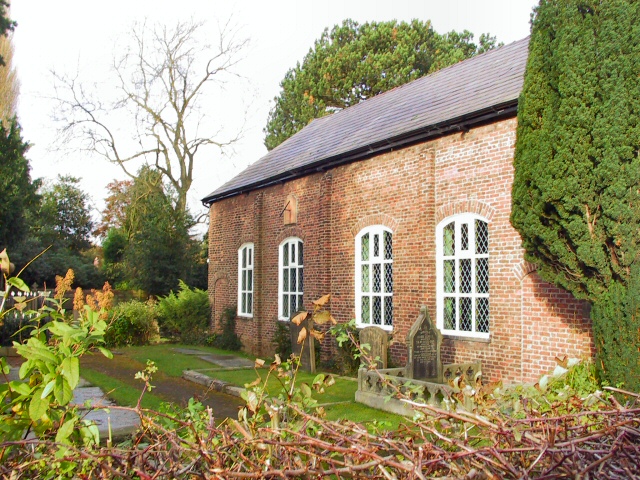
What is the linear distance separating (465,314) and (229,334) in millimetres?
9608

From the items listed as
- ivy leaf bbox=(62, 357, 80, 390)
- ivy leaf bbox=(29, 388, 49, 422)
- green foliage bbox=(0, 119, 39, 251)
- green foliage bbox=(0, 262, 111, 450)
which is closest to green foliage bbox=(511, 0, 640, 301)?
green foliage bbox=(0, 262, 111, 450)

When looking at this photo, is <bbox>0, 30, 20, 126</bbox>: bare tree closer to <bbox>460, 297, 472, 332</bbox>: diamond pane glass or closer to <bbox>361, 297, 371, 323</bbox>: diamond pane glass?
<bbox>361, 297, 371, 323</bbox>: diamond pane glass

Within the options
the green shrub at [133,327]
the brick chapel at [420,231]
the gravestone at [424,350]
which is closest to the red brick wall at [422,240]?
the brick chapel at [420,231]

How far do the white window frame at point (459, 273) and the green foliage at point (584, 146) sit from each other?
236 cm

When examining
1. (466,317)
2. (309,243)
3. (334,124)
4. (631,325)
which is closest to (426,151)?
(466,317)

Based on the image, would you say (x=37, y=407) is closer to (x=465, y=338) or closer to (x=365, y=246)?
(x=465, y=338)

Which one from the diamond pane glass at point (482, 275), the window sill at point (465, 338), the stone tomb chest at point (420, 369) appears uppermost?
the diamond pane glass at point (482, 275)

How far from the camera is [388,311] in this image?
1336 centimetres

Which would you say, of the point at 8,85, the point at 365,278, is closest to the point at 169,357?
the point at 365,278

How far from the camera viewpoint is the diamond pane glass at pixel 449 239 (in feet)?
38.8

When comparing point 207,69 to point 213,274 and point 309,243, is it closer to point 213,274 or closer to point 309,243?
point 213,274

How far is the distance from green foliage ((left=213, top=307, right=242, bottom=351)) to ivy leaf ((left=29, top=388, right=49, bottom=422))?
16720 mm

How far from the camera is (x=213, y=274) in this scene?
2081 centimetres

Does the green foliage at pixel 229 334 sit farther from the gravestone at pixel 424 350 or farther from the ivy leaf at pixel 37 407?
the ivy leaf at pixel 37 407
